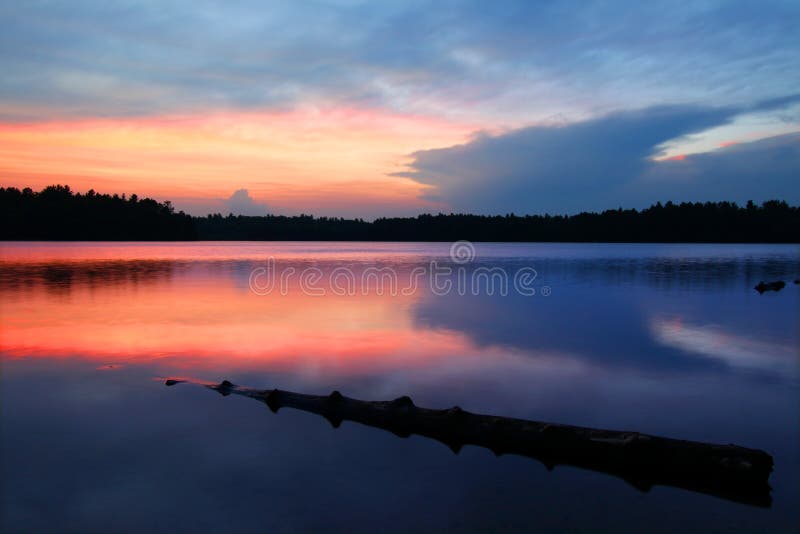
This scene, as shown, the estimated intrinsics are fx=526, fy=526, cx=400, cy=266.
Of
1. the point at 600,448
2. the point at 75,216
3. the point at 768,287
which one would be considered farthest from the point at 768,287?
the point at 75,216

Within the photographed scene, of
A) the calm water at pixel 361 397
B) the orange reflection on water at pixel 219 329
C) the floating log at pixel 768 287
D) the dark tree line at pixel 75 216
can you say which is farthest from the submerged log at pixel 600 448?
Result: the dark tree line at pixel 75 216

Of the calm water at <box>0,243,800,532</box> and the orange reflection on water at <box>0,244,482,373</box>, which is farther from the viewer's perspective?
the orange reflection on water at <box>0,244,482,373</box>

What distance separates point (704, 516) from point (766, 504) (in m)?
0.98

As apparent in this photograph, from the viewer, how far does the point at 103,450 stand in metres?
8.41

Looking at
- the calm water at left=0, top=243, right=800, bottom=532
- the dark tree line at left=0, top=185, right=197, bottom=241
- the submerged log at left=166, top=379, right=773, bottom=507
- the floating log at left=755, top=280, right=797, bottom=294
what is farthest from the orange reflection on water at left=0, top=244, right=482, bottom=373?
the dark tree line at left=0, top=185, right=197, bottom=241

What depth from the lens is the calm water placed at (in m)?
6.55

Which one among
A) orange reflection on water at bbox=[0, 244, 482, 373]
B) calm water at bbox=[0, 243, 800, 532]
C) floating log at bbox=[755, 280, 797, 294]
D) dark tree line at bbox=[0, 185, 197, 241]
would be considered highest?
dark tree line at bbox=[0, 185, 197, 241]

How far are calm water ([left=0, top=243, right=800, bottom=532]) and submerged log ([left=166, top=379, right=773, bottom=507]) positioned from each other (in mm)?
218

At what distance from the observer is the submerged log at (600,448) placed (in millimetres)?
6727

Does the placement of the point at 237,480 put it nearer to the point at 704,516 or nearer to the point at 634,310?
the point at 704,516

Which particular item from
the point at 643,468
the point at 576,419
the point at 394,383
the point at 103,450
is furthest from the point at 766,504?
the point at 103,450

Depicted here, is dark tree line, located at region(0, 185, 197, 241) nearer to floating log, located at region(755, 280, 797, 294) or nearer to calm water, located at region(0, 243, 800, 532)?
calm water, located at region(0, 243, 800, 532)

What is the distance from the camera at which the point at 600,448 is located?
7406mm

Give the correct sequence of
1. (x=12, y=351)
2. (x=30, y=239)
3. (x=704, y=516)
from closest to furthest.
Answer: (x=704, y=516)
(x=12, y=351)
(x=30, y=239)
